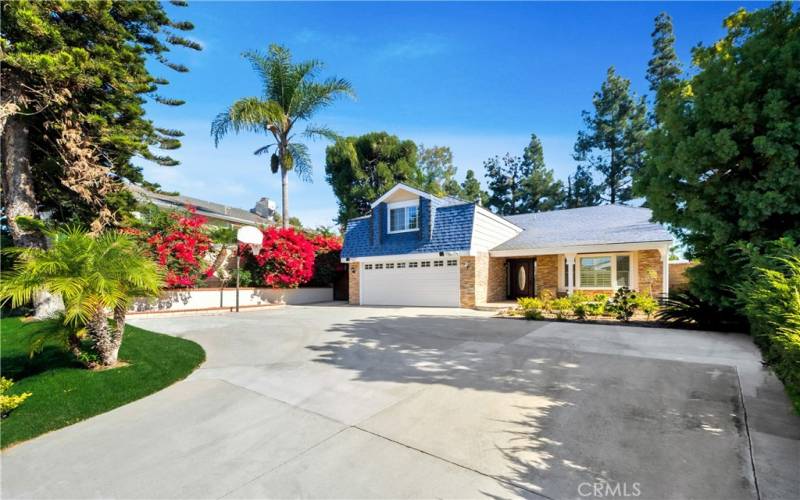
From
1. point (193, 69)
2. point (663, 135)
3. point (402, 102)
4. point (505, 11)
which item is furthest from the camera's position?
point (402, 102)

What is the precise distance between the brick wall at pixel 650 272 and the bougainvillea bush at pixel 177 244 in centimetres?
1784

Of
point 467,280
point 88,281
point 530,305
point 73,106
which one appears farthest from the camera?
point 467,280

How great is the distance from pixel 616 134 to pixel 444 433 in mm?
34142

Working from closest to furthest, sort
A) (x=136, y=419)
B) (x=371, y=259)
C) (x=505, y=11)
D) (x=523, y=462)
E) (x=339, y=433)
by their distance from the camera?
(x=523, y=462)
(x=339, y=433)
(x=136, y=419)
(x=505, y=11)
(x=371, y=259)

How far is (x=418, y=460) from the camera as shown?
2.78m

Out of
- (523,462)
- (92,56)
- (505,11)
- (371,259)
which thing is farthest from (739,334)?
(92,56)

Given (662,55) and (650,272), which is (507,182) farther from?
(650,272)

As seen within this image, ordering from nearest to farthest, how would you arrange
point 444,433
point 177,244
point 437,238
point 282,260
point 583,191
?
point 444,433 < point 177,244 < point 437,238 < point 282,260 < point 583,191

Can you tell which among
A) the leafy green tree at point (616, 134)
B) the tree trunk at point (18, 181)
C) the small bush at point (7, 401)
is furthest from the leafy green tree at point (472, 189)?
the small bush at point (7, 401)

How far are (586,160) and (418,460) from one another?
3474 cm

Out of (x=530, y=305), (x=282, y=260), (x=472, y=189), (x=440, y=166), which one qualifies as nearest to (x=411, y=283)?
(x=530, y=305)

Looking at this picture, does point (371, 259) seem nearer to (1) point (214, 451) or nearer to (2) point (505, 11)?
(2) point (505, 11)

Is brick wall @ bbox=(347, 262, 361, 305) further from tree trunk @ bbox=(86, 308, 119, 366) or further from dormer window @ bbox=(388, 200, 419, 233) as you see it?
tree trunk @ bbox=(86, 308, 119, 366)

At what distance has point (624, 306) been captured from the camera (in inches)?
381
